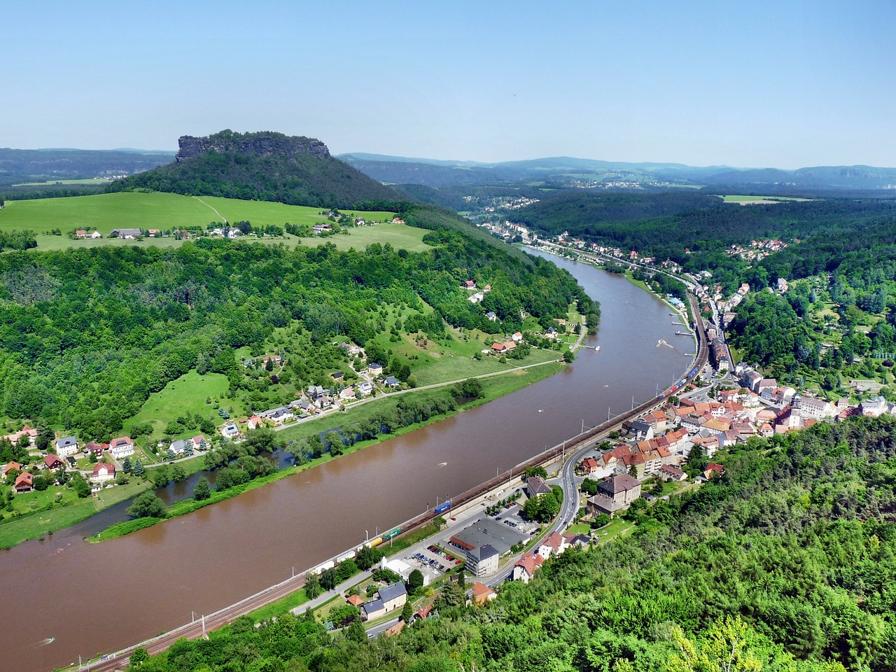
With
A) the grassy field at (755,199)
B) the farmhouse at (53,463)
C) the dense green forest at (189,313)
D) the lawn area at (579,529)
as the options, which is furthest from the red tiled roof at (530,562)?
the grassy field at (755,199)

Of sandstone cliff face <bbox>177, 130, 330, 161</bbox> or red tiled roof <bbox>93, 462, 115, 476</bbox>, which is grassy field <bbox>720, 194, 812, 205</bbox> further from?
red tiled roof <bbox>93, 462, 115, 476</bbox>

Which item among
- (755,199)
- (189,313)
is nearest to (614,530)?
(189,313)

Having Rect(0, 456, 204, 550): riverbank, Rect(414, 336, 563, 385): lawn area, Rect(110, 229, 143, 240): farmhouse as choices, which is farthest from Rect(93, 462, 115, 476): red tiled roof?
Rect(110, 229, 143, 240): farmhouse

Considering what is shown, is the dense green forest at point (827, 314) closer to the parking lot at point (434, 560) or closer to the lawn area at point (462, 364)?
the lawn area at point (462, 364)

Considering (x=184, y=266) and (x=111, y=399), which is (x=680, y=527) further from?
(x=184, y=266)

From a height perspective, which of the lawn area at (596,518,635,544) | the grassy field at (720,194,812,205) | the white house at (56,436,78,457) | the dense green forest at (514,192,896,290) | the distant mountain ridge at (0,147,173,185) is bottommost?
the lawn area at (596,518,635,544)

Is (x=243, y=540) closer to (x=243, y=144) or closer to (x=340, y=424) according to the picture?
(x=340, y=424)
